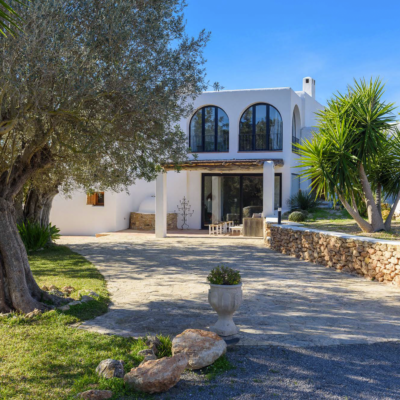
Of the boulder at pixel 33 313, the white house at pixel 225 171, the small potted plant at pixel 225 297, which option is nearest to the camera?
the small potted plant at pixel 225 297

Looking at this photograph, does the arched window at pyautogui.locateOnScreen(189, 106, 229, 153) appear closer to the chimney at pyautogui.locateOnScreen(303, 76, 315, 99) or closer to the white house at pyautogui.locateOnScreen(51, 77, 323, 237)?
the white house at pyautogui.locateOnScreen(51, 77, 323, 237)

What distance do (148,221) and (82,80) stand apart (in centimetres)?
1540

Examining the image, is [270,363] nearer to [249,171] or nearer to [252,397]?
[252,397]

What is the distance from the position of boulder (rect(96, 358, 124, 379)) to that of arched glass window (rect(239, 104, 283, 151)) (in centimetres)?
1675

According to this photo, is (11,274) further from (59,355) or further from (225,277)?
(225,277)

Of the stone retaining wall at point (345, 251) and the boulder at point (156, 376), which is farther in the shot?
the stone retaining wall at point (345, 251)

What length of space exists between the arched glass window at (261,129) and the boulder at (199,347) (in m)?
16.1

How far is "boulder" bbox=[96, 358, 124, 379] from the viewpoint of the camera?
4.06m

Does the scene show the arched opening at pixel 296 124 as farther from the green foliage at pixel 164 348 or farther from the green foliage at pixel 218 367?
the green foliage at pixel 218 367

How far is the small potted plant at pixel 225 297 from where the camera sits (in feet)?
17.4

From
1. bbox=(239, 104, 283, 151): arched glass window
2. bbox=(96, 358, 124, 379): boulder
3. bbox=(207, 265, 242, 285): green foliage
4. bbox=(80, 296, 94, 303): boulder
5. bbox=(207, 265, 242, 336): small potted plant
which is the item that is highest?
bbox=(239, 104, 283, 151): arched glass window

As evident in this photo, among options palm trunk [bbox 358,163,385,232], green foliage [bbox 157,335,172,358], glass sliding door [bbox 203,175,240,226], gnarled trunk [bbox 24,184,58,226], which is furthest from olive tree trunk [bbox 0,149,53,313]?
glass sliding door [bbox 203,175,240,226]

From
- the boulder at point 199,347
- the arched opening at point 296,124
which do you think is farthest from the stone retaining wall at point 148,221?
the boulder at point 199,347

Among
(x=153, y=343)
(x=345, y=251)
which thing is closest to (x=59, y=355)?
(x=153, y=343)
